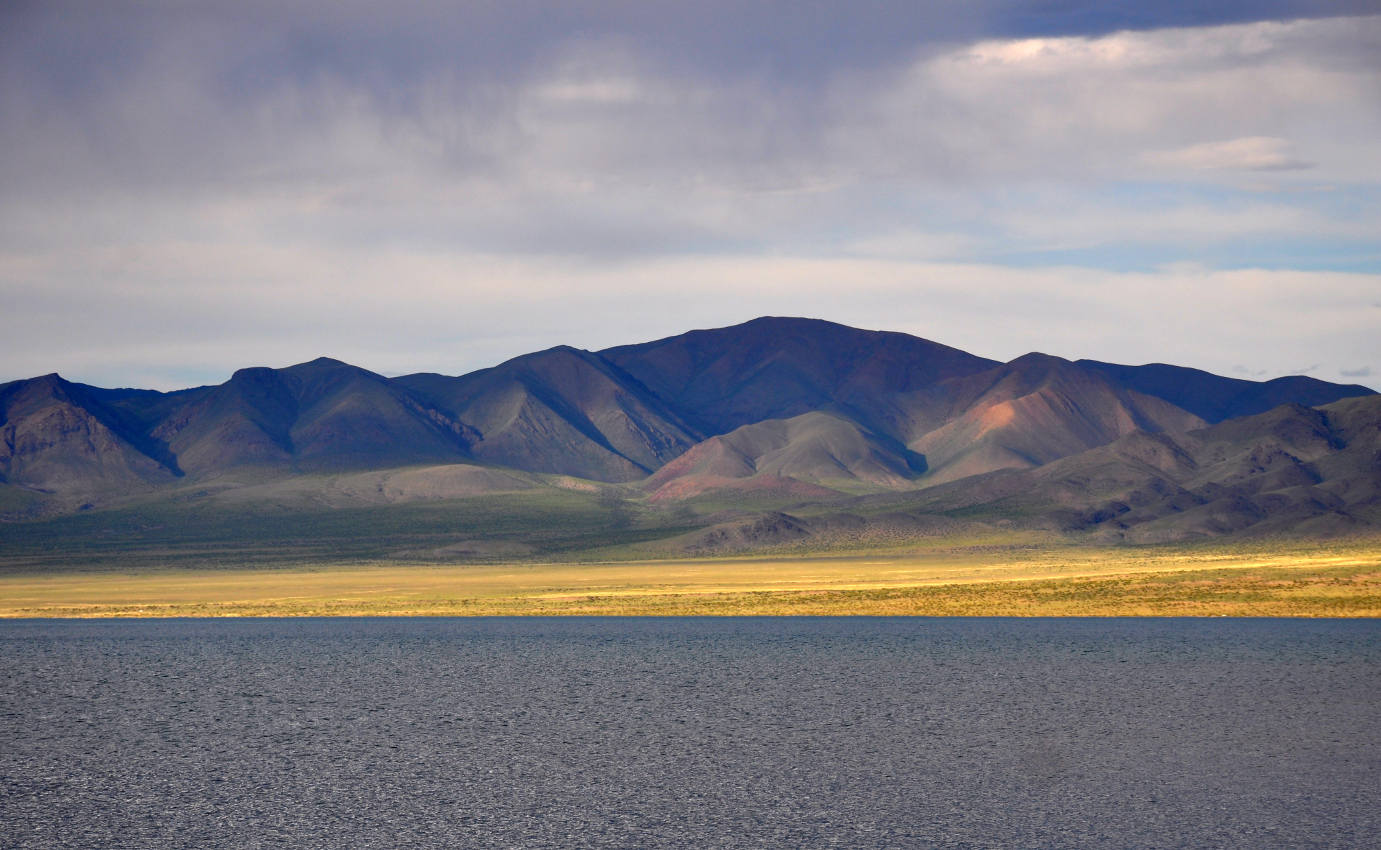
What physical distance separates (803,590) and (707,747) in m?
92.1

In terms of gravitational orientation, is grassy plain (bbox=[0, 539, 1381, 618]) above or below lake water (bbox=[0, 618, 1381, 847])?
below

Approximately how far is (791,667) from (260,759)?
30.5 meters

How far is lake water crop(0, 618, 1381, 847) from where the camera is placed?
3158 cm

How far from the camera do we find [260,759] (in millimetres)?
40844

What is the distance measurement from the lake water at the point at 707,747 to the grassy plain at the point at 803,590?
32.6 metres

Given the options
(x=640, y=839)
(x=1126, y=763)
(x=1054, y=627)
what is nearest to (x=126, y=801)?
(x=640, y=839)

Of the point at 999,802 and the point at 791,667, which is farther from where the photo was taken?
the point at 791,667

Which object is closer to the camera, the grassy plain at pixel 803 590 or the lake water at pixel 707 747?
the lake water at pixel 707 747

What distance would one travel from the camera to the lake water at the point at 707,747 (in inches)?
1243

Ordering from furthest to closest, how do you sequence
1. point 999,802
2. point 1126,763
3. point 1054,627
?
1. point 1054,627
2. point 1126,763
3. point 999,802

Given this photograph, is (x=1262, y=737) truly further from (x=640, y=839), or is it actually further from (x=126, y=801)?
(x=126, y=801)

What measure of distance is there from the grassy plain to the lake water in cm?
3263

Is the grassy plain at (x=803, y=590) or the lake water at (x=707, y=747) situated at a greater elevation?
the lake water at (x=707, y=747)

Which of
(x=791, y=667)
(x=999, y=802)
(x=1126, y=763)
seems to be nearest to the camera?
(x=999, y=802)
